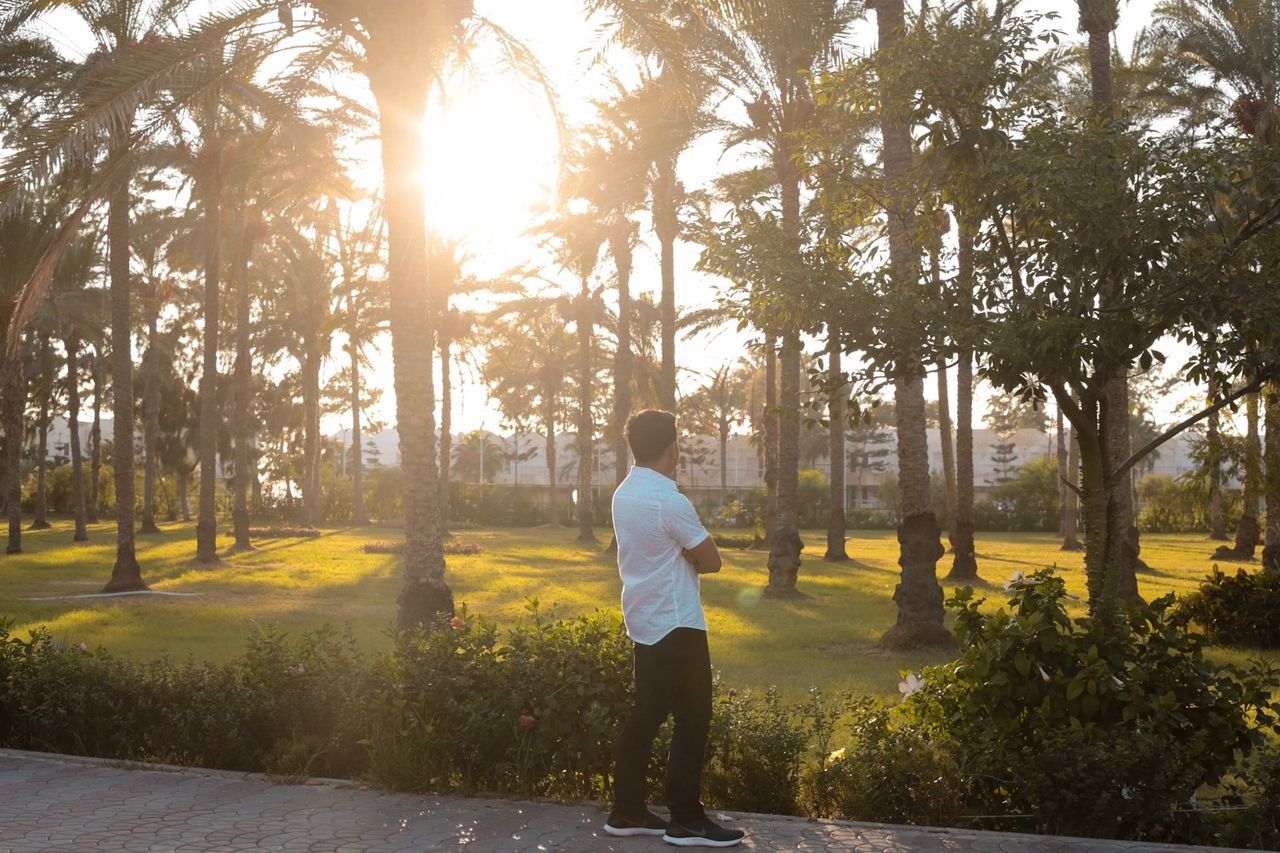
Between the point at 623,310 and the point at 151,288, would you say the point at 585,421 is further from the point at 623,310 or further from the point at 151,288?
the point at 151,288

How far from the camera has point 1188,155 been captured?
6879 millimetres

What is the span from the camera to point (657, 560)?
199 inches

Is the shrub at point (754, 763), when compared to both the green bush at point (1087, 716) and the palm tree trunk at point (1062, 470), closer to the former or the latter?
the green bush at point (1087, 716)

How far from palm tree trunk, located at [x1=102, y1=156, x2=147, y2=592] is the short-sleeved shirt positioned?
16.9m

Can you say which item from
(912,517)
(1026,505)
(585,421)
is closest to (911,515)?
(912,517)

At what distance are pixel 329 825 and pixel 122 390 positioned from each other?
17.0 metres

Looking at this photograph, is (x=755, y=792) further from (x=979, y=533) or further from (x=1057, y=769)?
(x=979, y=533)

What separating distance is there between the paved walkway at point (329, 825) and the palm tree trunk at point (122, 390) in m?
14.4

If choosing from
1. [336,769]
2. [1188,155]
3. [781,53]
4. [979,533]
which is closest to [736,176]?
[781,53]

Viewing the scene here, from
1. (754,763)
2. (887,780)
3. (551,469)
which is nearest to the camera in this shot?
(887,780)

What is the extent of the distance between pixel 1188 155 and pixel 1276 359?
1311mm

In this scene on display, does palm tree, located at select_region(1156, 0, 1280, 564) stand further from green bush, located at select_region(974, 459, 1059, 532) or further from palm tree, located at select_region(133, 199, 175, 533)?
green bush, located at select_region(974, 459, 1059, 532)

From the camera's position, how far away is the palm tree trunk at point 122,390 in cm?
1970

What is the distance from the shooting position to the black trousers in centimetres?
504
